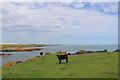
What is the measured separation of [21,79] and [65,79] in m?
4.49

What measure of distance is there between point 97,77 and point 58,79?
3.59 metres

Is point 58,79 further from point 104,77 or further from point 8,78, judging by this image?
point 8,78

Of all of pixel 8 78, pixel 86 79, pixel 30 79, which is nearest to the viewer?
pixel 86 79

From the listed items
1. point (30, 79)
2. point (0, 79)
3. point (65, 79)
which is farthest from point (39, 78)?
point (0, 79)

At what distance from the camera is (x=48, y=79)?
978 centimetres

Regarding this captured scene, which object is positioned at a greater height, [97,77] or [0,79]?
[97,77]

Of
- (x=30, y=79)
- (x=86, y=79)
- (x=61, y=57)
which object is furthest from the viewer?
(x=61, y=57)

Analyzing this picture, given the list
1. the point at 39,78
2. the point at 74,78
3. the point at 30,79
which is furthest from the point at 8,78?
the point at 74,78

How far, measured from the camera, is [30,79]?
10227 millimetres

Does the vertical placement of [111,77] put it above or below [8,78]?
above

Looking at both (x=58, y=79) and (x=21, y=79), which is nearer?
(x=58, y=79)

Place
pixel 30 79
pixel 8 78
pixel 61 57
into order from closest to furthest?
1. pixel 30 79
2. pixel 8 78
3. pixel 61 57

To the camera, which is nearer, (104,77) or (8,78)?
(104,77)

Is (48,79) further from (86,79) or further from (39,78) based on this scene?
(86,79)
